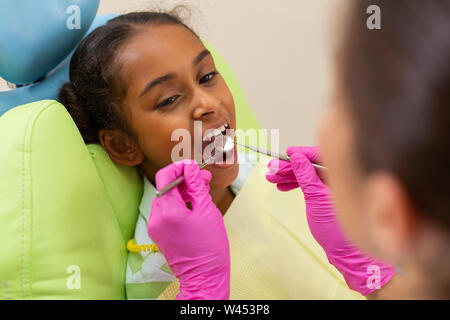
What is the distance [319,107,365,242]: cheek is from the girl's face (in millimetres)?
480

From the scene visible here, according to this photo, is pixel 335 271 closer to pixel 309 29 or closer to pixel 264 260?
pixel 264 260

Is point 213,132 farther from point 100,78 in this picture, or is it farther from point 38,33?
point 38,33

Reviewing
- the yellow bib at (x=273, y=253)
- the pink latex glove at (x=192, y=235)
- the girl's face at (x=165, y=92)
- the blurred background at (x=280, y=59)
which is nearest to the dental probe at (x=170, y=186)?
the pink latex glove at (x=192, y=235)

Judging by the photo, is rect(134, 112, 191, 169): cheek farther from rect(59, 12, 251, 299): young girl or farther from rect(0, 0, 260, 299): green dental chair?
rect(0, 0, 260, 299): green dental chair

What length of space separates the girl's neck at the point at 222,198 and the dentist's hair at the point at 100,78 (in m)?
0.30

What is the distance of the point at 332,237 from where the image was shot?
0.91 metres

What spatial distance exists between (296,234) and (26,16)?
842 millimetres

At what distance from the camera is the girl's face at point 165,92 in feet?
3.14

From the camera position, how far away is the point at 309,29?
6.38 ft

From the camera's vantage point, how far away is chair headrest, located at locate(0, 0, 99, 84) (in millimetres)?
923

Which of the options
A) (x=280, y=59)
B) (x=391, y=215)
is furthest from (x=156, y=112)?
(x=280, y=59)

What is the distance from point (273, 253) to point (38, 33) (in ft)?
2.52

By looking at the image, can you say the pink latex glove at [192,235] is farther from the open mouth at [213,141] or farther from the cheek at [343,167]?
the cheek at [343,167]
